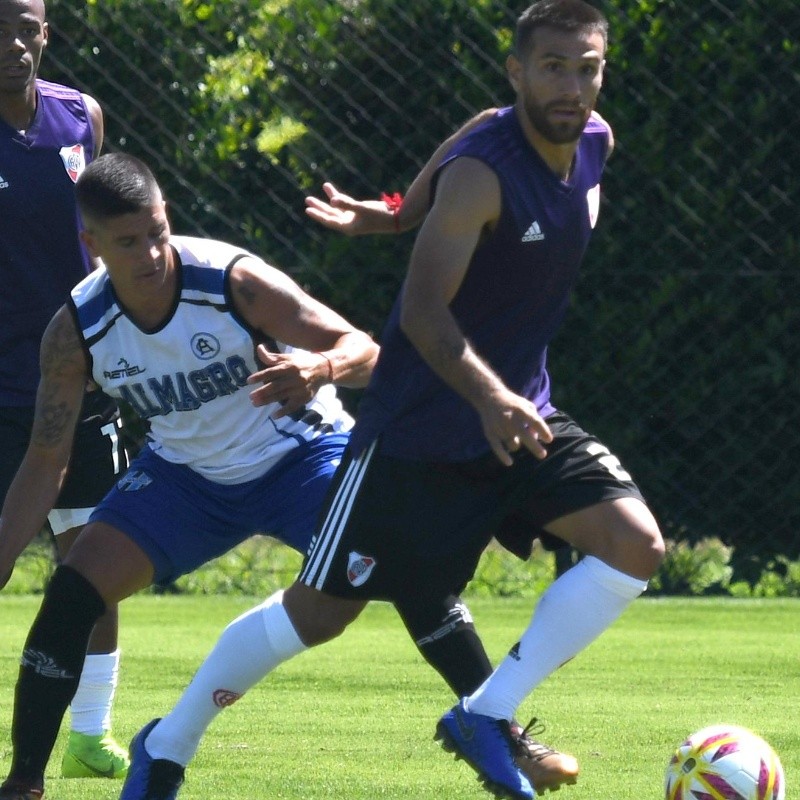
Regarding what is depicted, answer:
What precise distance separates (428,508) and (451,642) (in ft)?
1.21

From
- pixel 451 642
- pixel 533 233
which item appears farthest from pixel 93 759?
pixel 533 233

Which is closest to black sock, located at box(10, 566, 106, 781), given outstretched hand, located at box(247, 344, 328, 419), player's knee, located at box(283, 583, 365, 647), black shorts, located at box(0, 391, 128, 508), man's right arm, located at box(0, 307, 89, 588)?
man's right arm, located at box(0, 307, 89, 588)

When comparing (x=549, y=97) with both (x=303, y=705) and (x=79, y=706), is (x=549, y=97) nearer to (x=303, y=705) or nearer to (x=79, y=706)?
(x=79, y=706)

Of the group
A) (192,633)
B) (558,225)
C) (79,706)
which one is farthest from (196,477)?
(192,633)

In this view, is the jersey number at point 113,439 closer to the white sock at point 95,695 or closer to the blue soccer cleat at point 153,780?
the white sock at point 95,695

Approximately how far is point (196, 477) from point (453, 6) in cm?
442

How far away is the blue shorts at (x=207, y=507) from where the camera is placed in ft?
14.3

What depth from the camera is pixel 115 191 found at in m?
4.24

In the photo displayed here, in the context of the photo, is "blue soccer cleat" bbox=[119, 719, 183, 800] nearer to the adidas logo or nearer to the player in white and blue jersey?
the player in white and blue jersey

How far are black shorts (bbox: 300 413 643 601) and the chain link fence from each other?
167 inches

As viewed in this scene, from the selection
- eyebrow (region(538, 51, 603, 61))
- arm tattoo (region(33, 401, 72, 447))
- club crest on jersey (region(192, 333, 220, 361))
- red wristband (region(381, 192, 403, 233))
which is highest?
eyebrow (region(538, 51, 603, 61))

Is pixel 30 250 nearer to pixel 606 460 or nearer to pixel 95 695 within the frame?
pixel 95 695

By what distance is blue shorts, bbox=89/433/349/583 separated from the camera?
4.36 m

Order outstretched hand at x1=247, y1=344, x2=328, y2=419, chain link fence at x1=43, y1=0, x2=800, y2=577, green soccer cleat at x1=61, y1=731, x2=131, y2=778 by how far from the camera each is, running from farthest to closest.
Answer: chain link fence at x1=43, y1=0, x2=800, y2=577 < green soccer cleat at x1=61, y1=731, x2=131, y2=778 < outstretched hand at x1=247, y1=344, x2=328, y2=419
